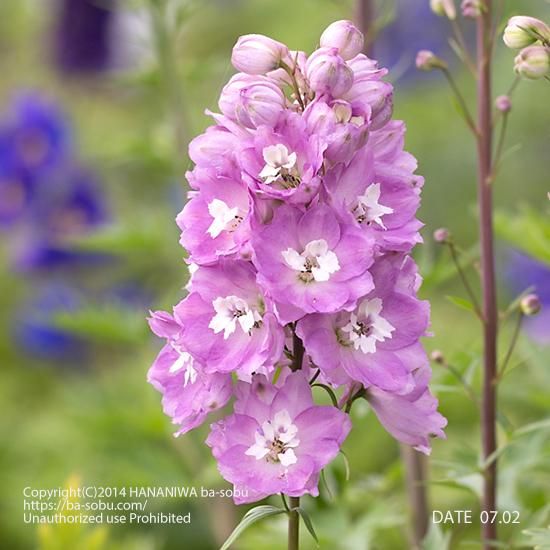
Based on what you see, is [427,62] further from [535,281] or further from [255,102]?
[535,281]

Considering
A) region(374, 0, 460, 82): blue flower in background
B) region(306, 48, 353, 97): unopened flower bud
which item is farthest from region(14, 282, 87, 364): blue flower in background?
region(306, 48, 353, 97): unopened flower bud

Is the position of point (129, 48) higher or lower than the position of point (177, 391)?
higher

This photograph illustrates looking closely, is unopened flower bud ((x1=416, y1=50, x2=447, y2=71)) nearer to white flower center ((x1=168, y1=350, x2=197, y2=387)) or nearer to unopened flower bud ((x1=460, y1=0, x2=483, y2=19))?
unopened flower bud ((x1=460, y1=0, x2=483, y2=19))

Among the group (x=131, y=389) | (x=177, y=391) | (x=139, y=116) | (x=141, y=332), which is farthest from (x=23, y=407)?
(x=177, y=391)

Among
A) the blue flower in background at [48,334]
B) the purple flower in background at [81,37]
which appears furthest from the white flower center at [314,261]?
the purple flower in background at [81,37]

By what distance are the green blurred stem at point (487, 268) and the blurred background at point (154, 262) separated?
2 centimetres

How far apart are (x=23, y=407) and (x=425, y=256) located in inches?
59.3

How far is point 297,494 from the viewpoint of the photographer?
755 millimetres

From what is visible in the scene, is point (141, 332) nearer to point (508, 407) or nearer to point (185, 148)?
point (185, 148)

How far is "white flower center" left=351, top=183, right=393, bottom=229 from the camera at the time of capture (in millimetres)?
785

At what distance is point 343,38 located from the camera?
0.81 metres

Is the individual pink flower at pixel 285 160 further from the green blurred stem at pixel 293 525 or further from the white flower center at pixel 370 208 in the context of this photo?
the green blurred stem at pixel 293 525

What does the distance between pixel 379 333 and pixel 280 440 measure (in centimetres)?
11

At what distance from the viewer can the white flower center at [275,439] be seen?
779 millimetres
